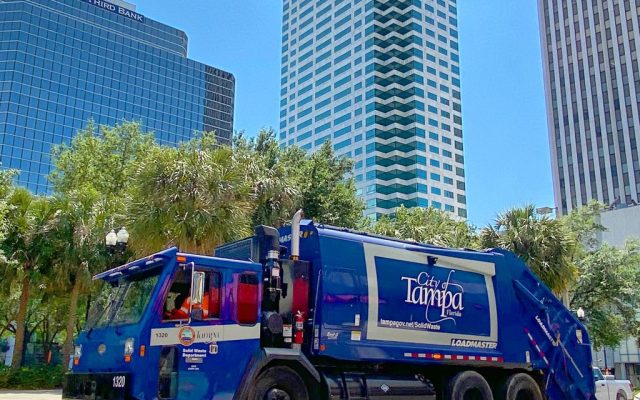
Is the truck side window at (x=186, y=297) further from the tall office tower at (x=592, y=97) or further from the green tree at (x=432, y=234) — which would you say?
the tall office tower at (x=592, y=97)

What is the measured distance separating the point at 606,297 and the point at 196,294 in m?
34.1

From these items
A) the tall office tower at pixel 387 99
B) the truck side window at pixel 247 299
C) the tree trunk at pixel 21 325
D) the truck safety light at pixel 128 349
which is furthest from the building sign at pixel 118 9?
the truck safety light at pixel 128 349

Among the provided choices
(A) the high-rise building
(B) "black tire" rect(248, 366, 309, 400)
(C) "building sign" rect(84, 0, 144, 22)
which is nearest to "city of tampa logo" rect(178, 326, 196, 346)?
(B) "black tire" rect(248, 366, 309, 400)

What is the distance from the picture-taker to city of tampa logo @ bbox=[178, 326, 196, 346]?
8562mm

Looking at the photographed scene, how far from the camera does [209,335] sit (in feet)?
29.0

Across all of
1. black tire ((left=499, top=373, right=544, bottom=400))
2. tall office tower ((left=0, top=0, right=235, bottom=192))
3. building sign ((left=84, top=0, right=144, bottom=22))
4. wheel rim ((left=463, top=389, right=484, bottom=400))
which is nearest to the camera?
wheel rim ((left=463, top=389, right=484, bottom=400))

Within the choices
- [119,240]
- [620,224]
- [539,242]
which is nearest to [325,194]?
[539,242]

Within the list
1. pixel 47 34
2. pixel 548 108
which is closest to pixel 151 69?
pixel 47 34

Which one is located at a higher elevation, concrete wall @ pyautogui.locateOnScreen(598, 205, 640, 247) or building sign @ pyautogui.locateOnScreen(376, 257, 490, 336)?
concrete wall @ pyautogui.locateOnScreen(598, 205, 640, 247)

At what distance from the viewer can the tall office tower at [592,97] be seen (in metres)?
98.2

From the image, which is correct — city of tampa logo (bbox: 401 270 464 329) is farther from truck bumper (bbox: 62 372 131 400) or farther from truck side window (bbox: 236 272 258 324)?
truck bumper (bbox: 62 372 131 400)

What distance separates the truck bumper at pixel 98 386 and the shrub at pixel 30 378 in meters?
18.1

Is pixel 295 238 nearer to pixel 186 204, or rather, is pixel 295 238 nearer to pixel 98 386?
pixel 98 386

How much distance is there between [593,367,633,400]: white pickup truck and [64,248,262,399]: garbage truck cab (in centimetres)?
1497
